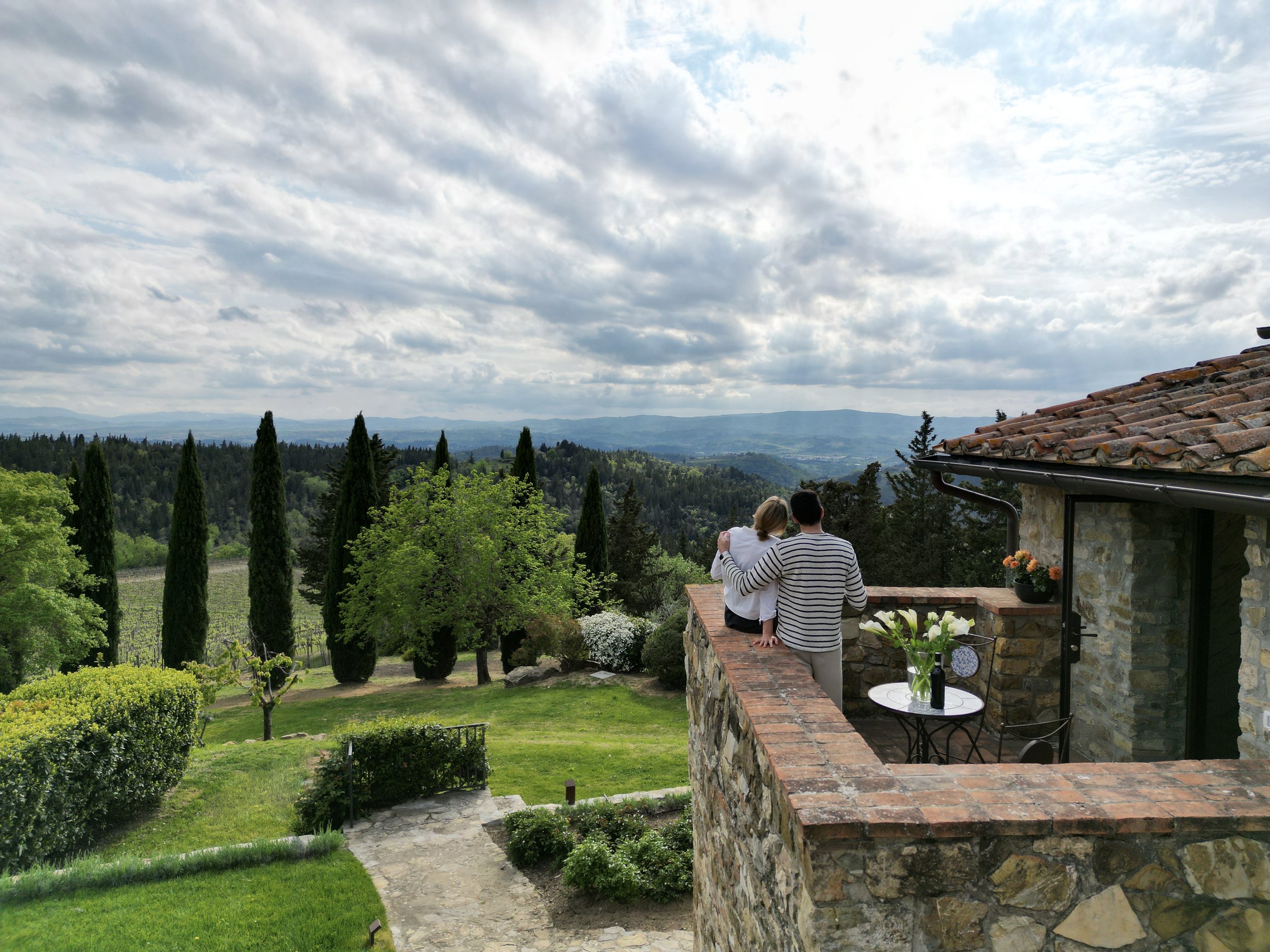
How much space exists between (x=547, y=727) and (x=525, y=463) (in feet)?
42.1

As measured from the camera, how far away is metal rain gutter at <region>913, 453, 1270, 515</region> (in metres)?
2.78

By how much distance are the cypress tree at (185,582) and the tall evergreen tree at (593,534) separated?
12054 mm

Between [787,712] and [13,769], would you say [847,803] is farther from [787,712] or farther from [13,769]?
[13,769]

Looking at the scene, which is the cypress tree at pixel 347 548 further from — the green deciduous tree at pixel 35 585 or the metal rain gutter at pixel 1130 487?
the metal rain gutter at pixel 1130 487

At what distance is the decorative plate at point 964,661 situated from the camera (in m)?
4.21

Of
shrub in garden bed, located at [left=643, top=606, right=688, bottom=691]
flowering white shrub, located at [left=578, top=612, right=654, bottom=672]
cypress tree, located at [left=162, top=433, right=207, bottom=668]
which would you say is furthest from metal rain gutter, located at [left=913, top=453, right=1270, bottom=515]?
cypress tree, located at [left=162, top=433, right=207, bottom=668]

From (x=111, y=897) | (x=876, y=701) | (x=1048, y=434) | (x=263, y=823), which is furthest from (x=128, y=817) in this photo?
(x=1048, y=434)

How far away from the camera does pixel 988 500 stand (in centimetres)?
637

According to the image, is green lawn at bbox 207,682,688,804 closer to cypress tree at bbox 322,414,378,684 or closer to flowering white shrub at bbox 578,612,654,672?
flowering white shrub at bbox 578,612,654,672

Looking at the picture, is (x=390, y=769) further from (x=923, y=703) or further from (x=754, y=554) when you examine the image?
(x=923, y=703)

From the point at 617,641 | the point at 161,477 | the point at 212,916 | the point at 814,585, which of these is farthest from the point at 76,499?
the point at 161,477

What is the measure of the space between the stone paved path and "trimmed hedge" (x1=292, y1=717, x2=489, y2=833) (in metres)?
0.28

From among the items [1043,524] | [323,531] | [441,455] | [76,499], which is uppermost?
[441,455]

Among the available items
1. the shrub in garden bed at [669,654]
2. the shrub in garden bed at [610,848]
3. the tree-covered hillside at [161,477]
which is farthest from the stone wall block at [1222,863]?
the tree-covered hillside at [161,477]
